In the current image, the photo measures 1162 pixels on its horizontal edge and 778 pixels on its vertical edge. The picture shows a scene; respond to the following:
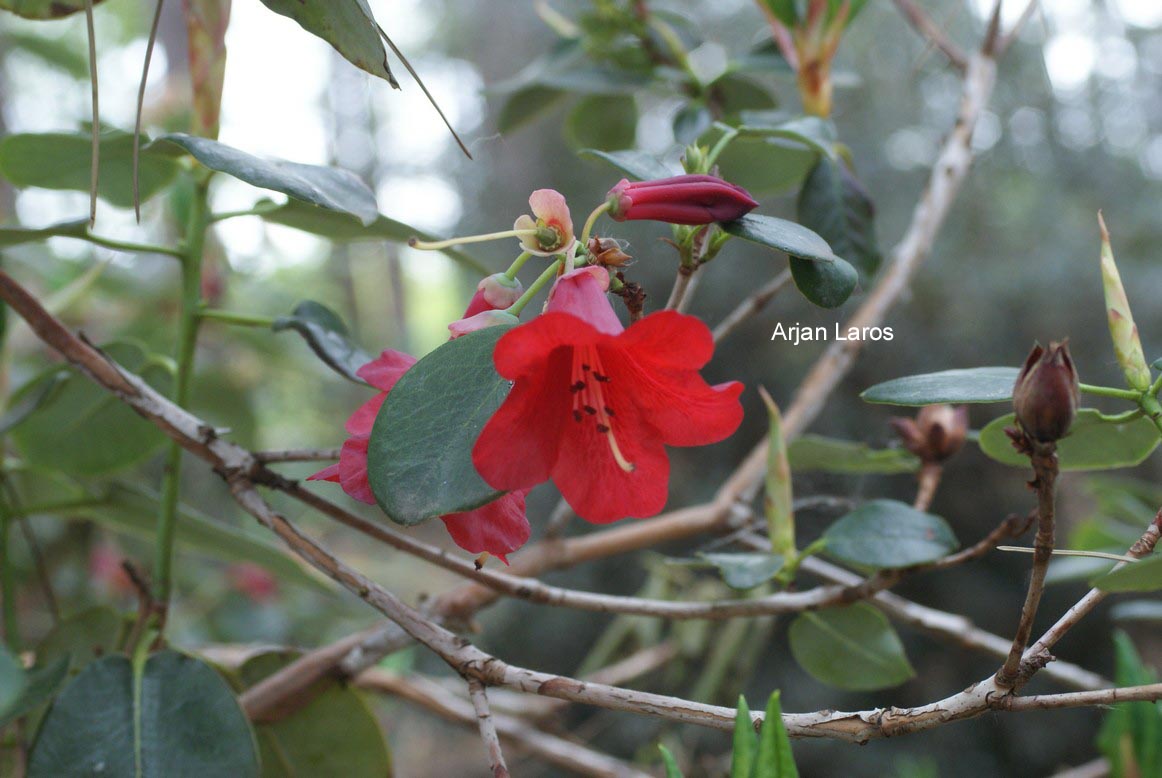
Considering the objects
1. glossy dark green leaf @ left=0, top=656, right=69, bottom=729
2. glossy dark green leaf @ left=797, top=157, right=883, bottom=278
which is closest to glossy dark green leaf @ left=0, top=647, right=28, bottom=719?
glossy dark green leaf @ left=0, top=656, right=69, bottom=729

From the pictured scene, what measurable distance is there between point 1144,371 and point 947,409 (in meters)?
0.21

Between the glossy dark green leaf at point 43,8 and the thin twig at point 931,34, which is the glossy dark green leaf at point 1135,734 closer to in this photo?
the thin twig at point 931,34

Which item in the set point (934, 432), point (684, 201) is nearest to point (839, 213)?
point (934, 432)

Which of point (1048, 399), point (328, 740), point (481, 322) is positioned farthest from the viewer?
point (328, 740)

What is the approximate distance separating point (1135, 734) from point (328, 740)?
63 centimetres

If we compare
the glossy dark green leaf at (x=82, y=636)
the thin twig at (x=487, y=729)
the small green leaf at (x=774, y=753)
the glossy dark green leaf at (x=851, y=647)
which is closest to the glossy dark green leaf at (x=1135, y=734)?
the glossy dark green leaf at (x=851, y=647)

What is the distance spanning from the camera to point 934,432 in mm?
625

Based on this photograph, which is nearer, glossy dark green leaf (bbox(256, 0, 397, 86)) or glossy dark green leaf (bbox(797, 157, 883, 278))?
glossy dark green leaf (bbox(256, 0, 397, 86))

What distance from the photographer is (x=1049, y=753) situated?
191 cm

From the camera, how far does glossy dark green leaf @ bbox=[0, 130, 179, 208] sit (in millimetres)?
539

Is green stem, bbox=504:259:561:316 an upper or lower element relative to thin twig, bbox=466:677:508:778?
upper

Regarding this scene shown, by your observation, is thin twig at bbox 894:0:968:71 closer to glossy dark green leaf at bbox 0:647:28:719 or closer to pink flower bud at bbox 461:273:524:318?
pink flower bud at bbox 461:273:524:318

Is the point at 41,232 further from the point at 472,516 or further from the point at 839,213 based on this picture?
the point at 839,213

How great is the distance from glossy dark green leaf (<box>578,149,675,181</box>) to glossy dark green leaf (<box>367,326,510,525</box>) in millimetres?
141
